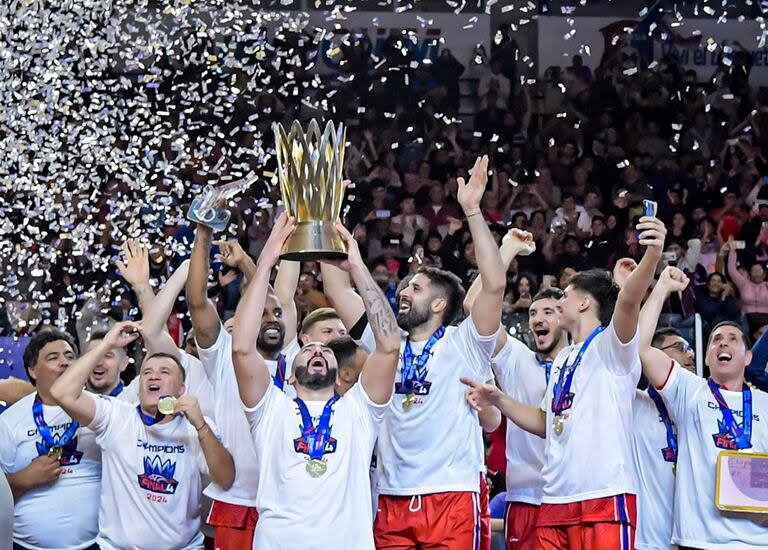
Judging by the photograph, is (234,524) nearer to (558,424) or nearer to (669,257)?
(558,424)

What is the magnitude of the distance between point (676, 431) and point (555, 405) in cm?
91

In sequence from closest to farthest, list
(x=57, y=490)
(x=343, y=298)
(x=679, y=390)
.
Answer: (x=679, y=390)
(x=57, y=490)
(x=343, y=298)

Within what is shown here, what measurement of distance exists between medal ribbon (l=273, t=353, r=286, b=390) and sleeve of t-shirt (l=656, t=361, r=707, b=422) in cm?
193

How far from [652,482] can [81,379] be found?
117 inches

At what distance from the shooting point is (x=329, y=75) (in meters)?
14.0

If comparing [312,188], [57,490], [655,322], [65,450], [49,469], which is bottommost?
[57,490]

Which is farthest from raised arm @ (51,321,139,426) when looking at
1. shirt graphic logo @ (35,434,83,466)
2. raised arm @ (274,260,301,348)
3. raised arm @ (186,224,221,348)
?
raised arm @ (274,260,301,348)

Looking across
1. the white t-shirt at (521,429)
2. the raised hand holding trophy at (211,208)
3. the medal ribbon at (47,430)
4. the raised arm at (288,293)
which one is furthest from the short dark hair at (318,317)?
the medal ribbon at (47,430)

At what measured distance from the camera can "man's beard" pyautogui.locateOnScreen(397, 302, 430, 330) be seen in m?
6.54

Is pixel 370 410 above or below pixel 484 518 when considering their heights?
above

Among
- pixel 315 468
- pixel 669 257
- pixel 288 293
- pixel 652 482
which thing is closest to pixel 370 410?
→ pixel 315 468

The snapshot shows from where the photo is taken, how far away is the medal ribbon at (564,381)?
20.6 ft

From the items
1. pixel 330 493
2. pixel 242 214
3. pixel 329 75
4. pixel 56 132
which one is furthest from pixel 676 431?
pixel 329 75

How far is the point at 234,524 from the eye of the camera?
654 centimetres
